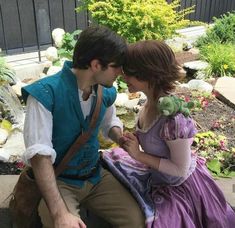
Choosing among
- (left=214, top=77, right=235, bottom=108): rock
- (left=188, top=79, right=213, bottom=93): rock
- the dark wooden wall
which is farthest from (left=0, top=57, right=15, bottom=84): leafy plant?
(left=214, top=77, right=235, bottom=108): rock

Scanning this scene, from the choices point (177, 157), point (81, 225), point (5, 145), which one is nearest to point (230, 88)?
point (5, 145)

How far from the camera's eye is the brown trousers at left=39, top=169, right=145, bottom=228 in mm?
2377

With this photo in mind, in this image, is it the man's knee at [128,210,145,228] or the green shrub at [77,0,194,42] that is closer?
the man's knee at [128,210,145,228]

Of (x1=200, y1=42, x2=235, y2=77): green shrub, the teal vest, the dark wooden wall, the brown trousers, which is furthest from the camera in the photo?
the dark wooden wall

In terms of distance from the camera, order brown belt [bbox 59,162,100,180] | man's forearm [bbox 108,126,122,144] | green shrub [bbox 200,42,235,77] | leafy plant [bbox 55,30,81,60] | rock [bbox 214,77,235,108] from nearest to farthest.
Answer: brown belt [bbox 59,162,100,180] < man's forearm [bbox 108,126,122,144] < rock [bbox 214,77,235,108] < leafy plant [bbox 55,30,81,60] < green shrub [bbox 200,42,235,77]

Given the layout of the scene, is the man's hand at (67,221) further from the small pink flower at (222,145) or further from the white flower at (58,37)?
the white flower at (58,37)

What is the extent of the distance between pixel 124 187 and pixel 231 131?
198 cm

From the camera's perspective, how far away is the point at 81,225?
2174 mm

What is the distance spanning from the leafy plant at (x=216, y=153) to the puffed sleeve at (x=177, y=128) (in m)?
1.16

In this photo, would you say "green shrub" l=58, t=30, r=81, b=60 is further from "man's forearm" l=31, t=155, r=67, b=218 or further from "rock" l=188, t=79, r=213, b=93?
"man's forearm" l=31, t=155, r=67, b=218

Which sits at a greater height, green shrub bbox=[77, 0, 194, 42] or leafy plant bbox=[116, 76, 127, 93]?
green shrub bbox=[77, 0, 194, 42]

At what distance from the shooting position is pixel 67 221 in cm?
215

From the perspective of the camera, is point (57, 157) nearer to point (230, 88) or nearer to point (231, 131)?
point (231, 131)

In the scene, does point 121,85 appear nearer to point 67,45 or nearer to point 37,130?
point 67,45
